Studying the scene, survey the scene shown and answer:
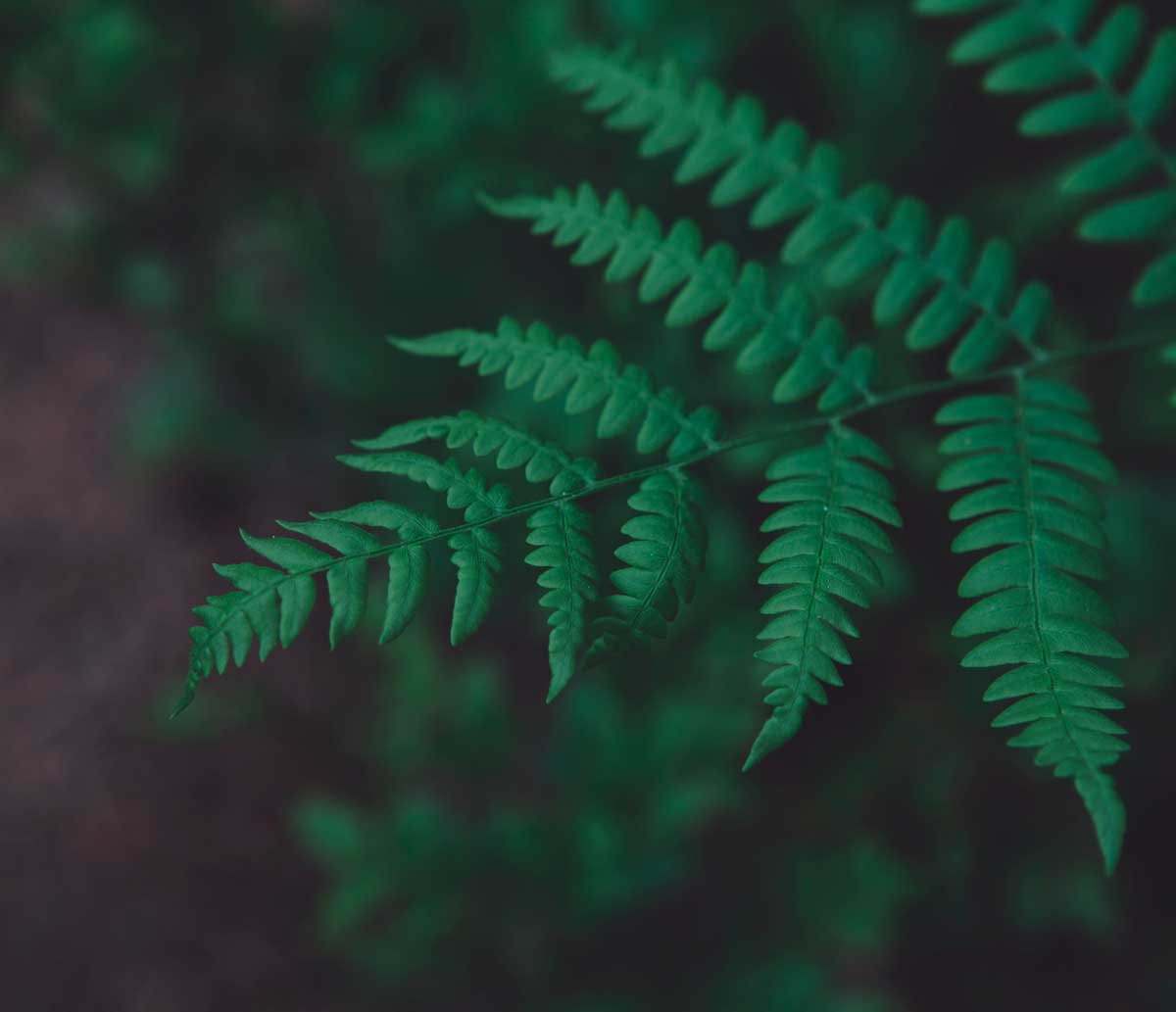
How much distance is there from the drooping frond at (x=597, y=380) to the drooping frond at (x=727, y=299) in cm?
12

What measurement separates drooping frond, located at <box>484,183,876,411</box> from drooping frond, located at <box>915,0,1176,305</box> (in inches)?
15.3

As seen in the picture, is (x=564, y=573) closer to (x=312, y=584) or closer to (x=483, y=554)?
(x=483, y=554)

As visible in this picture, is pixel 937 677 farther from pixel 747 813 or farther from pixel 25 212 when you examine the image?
pixel 25 212

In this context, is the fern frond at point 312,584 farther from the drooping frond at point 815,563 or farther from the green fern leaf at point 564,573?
the drooping frond at point 815,563

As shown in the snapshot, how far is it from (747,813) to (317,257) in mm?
1878

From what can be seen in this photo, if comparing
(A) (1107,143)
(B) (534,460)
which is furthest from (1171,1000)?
(B) (534,460)

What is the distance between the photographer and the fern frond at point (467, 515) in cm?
117

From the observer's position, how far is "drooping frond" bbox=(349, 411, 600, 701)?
116 centimetres

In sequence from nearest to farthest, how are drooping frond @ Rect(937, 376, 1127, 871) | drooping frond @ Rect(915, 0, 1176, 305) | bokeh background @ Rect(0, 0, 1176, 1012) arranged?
drooping frond @ Rect(937, 376, 1127, 871) → drooping frond @ Rect(915, 0, 1176, 305) → bokeh background @ Rect(0, 0, 1176, 1012)

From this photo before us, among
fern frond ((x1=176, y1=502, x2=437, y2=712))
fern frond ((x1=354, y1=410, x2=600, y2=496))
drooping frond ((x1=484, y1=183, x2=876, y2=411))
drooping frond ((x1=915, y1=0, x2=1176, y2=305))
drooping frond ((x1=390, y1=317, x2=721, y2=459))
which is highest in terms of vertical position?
drooping frond ((x1=915, y1=0, x2=1176, y2=305))

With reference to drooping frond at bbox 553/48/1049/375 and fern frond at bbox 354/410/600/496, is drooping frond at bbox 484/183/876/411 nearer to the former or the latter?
drooping frond at bbox 553/48/1049/375

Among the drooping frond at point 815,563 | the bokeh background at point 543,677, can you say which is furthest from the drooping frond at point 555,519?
the bokeh background at point 543,677

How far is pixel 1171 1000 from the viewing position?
2.45 metres

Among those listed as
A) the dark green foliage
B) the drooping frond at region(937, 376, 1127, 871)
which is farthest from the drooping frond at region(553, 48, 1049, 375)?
the dark green foliage
